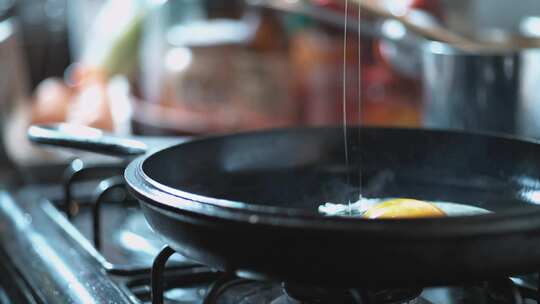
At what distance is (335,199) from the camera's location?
0.58 metres

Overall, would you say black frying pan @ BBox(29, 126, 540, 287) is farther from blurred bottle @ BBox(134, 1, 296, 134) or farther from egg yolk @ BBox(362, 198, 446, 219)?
blurred bottle @ BBox(134, 1, 296, 134)

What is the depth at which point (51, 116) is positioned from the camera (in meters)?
1.19

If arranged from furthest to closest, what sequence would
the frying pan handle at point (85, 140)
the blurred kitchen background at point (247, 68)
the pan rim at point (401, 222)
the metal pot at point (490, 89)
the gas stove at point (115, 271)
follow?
the blurred kitchen background at point (247, 68) → the metal pot at point (490, 89) → the frying pan handle at point (85, 140) → the gas stove at point (115, 271) → the pan rim at point (401, 222)

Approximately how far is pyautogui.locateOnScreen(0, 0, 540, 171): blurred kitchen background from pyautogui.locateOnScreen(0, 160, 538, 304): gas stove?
0.68 ft

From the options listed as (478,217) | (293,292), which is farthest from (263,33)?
(478,217)

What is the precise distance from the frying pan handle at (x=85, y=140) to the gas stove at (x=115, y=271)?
0.06m

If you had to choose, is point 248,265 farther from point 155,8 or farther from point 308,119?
point 155,8

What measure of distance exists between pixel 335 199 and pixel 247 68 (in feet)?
2.19

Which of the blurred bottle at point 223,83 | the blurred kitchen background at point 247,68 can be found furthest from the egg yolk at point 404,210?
the blurred bottle at point 223,83

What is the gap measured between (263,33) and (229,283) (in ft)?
2.65

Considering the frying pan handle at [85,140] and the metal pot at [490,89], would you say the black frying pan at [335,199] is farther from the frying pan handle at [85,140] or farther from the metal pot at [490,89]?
the metal pot at [490,89]

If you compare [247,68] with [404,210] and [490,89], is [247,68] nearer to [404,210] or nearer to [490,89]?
[490,89]

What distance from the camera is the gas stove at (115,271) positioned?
1.47 ft

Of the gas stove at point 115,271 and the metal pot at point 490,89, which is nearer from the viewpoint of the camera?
the gas stove at point 115,271
